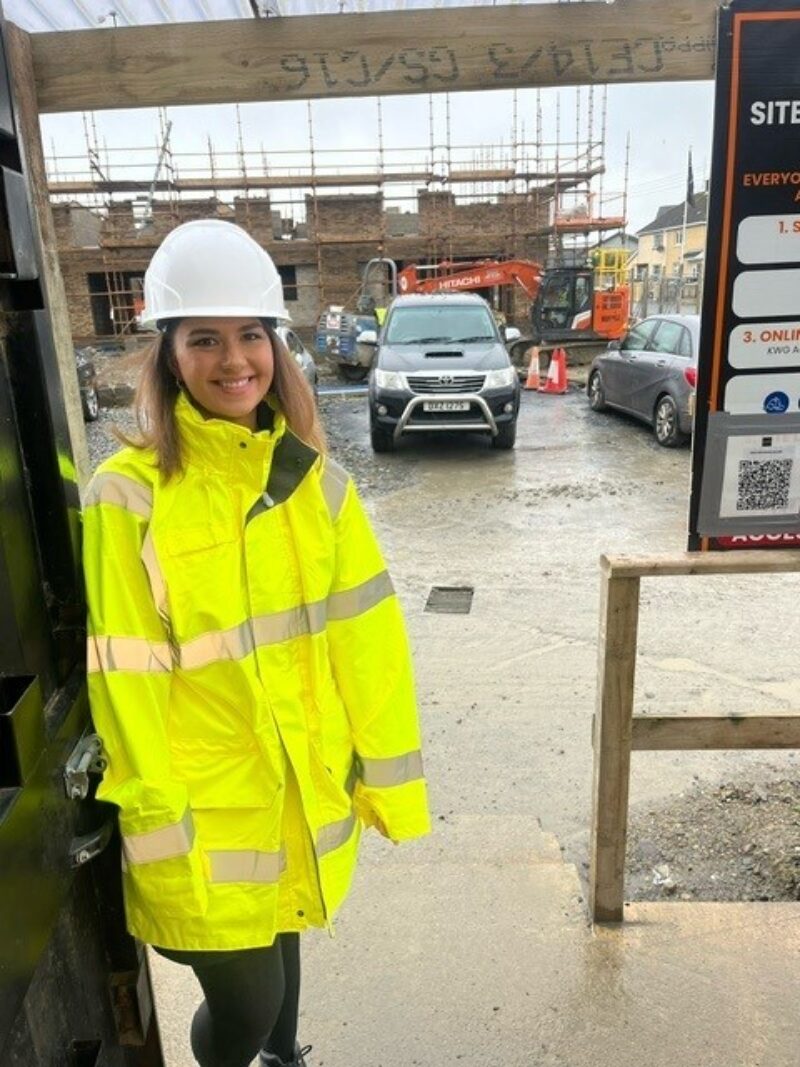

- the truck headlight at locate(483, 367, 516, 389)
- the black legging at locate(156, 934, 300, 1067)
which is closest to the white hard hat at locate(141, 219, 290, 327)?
the black legging at locate(156, 934, 300, 1067)

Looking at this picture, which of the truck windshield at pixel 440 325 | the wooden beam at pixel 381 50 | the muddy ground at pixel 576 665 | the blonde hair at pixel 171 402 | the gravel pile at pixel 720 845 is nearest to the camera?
the blonde hair at pixel 171 402

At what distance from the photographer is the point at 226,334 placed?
1.58 meters

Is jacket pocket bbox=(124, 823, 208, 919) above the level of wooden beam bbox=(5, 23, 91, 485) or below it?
below

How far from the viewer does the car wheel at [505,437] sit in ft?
33.8

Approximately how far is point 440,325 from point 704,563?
930 cm

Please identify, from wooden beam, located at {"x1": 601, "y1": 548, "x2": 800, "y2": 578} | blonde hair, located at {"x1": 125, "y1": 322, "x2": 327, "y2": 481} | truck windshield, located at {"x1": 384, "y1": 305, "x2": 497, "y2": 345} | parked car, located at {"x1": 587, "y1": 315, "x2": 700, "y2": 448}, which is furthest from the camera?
truck windshield, located at {"x1": 384, "y1": 305, "x2": 497, "y2": 345}

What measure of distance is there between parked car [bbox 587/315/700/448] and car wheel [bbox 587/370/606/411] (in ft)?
1.08

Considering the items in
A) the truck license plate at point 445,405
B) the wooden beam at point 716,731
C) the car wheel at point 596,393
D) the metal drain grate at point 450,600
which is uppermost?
the wooden beam at point 716,731

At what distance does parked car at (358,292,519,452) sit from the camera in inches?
387

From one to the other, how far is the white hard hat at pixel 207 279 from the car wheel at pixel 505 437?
29.0 feet

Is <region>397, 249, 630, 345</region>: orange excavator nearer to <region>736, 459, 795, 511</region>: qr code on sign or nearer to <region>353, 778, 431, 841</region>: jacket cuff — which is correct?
<region>736, 459, 795, 511</region>: qr code on sign

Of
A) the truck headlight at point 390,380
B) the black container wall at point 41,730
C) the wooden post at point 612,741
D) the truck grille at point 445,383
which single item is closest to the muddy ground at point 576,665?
the wooden post at point 612,741

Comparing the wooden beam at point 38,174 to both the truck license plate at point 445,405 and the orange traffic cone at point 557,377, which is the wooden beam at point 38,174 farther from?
the orange traffic cone at point 557,377

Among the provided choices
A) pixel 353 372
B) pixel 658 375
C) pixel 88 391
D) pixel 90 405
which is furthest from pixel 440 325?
pixel 353 372
